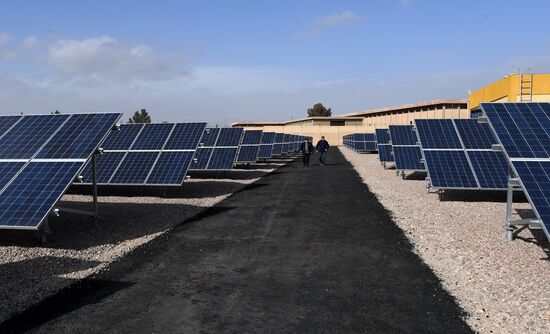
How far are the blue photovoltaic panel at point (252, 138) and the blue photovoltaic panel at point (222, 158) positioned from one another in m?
7.94

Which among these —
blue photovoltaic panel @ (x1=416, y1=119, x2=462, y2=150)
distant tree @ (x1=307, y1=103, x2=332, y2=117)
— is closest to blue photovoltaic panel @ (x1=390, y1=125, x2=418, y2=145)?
blue photovoltaic panel @ (x1=416, y1=119, x2=462, y2=150)

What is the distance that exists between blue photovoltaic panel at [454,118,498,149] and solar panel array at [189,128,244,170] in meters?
11.0

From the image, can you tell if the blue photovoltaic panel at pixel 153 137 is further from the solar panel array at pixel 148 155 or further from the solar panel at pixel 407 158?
the solar panel at pixel 407 158

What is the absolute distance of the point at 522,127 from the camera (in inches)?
417

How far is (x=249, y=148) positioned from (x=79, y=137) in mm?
19770

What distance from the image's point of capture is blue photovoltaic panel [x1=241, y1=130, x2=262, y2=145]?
32.6 m

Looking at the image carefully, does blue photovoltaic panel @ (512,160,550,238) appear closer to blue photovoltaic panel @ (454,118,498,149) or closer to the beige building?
blue photovoltaic panel @ (454,118,498,149)

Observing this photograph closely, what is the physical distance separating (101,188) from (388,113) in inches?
3418

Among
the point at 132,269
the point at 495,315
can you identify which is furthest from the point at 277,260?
the point at 495,315

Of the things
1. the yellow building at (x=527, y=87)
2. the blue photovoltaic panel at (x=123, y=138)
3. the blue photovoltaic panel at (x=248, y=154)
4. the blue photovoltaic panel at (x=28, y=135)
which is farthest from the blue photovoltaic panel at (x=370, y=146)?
the blue photovoltaic panel at (x=28, y=135)

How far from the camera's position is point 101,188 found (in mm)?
17797

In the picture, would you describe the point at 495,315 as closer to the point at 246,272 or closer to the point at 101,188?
the point at 246,272

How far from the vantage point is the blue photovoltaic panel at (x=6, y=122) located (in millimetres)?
12578

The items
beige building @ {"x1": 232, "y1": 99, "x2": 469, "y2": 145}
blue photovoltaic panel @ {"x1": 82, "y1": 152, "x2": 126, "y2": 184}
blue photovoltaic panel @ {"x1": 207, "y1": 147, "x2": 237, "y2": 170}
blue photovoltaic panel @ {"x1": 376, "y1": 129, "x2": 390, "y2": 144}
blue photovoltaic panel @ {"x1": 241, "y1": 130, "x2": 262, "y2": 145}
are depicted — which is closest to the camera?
blue photovoltaic panel @ {"x1": 82, "y1": 152, "x2": 126, "y2": 184}
